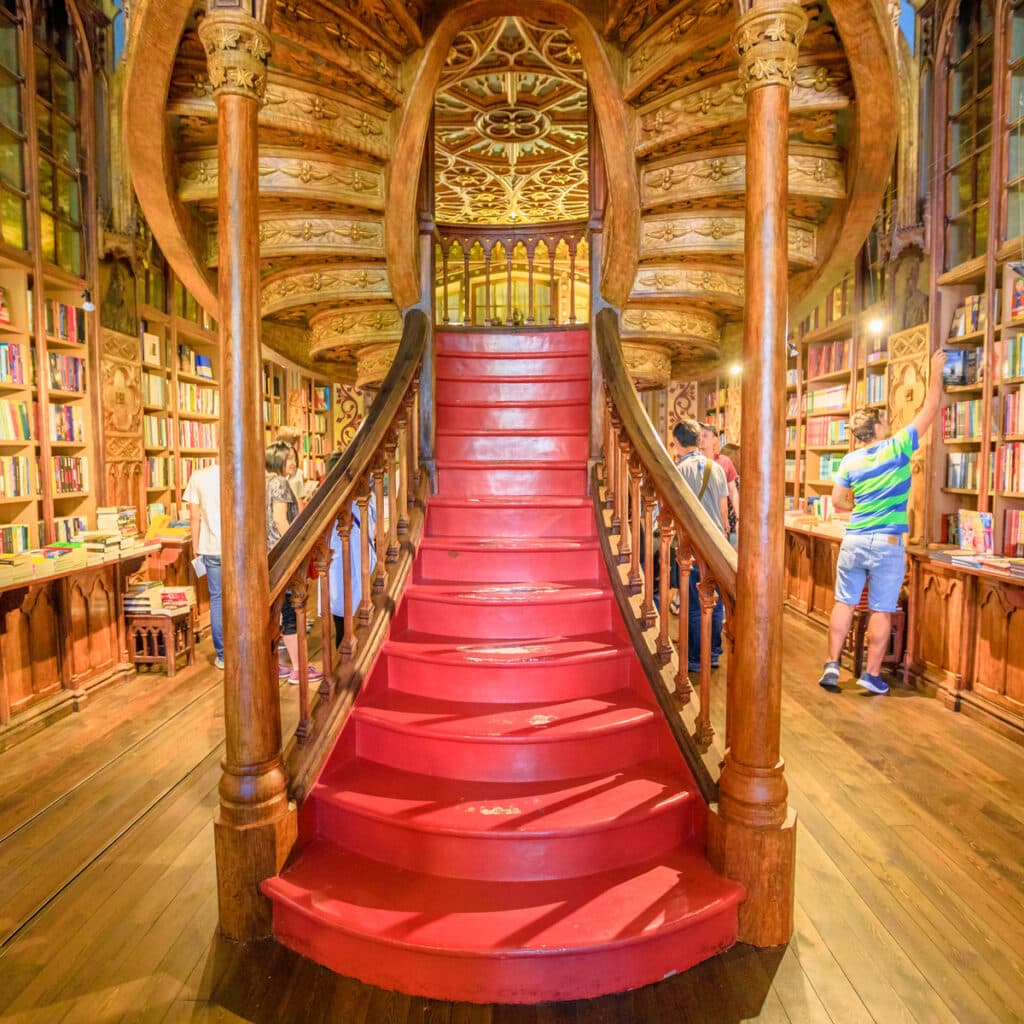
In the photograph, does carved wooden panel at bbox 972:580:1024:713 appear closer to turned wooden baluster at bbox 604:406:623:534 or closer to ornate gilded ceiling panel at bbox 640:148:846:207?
turned wooden baluster at bbox 604:406:623:534

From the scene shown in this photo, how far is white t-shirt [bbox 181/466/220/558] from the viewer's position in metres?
4.07

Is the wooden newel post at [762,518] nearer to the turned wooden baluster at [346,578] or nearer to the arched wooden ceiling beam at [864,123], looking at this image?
the arched wooden ceiling beam at [864,123]

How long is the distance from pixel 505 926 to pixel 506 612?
1182mm

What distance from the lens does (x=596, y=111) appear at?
119 inches

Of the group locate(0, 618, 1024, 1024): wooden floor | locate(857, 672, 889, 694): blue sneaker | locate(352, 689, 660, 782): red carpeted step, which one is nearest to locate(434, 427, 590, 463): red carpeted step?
locate(352, 689, 660, 782): red carpeted step

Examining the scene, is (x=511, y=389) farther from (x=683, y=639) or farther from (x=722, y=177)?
(x=683, y=639)

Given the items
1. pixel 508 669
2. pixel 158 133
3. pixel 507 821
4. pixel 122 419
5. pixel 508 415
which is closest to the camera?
pixel 507 821

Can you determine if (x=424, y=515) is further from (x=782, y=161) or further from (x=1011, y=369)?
(x=1011, y=369)

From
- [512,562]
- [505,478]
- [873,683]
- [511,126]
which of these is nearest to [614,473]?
[505,478]

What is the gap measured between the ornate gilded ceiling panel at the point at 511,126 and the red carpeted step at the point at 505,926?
3673mm

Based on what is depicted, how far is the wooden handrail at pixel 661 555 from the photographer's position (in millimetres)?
2111

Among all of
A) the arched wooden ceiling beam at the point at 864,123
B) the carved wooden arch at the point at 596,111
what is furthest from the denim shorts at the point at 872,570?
the carved wooden arch at the point at 596,111

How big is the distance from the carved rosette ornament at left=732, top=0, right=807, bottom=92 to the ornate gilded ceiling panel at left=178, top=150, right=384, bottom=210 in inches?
68.2

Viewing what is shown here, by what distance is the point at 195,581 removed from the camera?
17.5 feet
